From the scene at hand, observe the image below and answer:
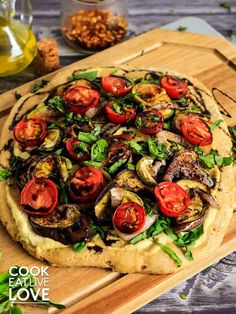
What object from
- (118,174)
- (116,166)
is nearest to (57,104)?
(116,166)

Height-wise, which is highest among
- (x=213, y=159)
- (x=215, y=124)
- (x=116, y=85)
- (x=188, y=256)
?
(x=116, y=85)

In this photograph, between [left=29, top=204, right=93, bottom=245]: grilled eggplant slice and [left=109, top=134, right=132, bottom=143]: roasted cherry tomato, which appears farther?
[left=109, top=134, right=132, bottom=143]: roasted cherry tomato

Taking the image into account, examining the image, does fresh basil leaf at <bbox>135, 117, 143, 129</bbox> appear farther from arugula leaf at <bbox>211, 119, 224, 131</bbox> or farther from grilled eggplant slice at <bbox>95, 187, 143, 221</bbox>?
grilled eggplant slice at <bbox>95, 187, 143, 221</bbox>

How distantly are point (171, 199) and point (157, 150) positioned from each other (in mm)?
540

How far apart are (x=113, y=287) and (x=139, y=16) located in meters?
4.23

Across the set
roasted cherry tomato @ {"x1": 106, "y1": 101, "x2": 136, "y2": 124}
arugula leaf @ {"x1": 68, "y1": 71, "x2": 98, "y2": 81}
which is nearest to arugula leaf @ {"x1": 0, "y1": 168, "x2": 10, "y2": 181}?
roasted cherry tomato @ {"x1": 106, "y1": 101, "x2": 136, "y2": 124}

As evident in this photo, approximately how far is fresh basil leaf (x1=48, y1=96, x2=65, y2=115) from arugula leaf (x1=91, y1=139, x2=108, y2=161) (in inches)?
22.2

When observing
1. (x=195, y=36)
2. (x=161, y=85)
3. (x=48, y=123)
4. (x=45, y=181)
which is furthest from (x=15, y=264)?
(x=195, y=36)

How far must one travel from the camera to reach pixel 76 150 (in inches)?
193

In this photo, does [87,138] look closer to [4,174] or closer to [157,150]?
[157,150]

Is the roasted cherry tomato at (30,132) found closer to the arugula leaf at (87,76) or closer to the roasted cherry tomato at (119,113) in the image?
the roasted cherry tomato at (119,113)

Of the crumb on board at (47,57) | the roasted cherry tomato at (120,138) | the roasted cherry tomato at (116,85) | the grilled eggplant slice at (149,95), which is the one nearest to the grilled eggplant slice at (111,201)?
the roasted cherry tomato at (120,138)

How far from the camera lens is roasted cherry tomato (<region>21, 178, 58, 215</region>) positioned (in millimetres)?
4543

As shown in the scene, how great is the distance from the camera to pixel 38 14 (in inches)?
296
